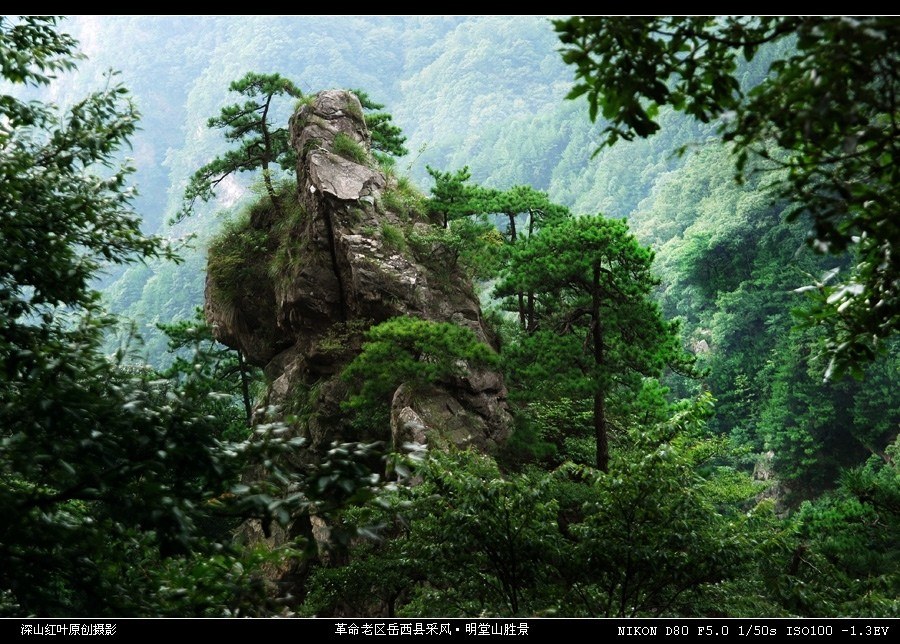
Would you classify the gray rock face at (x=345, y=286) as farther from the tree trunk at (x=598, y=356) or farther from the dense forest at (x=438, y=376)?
the tree trunk at (x=598, y=356)

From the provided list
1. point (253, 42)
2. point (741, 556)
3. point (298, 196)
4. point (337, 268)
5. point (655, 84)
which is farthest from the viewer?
point (253, 42)

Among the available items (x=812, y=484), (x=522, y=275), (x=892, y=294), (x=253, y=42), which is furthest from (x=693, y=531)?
(x=253, y=42)

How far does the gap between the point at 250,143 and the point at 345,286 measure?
4612mm

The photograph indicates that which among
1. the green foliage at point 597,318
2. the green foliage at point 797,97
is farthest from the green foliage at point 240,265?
the green foliage at point 797,97

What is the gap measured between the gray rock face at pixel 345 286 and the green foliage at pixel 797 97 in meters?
7.75

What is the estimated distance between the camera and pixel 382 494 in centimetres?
278

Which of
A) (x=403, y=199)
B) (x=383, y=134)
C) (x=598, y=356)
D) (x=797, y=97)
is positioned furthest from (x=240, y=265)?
(x=797, y=97)

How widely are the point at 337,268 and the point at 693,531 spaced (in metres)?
8.06

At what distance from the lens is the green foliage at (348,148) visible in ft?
40.8

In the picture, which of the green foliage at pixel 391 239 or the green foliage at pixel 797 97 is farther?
the green foliage at pixel 391 239

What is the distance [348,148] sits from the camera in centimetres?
1255

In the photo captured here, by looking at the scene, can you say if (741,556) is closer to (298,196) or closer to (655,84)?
(655,84)

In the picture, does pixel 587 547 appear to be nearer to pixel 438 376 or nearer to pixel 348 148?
pixel 438 376
